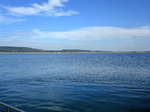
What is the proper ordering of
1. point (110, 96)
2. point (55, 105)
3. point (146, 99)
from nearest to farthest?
point (55, 105) < point (146, 99) < point (110, 96)

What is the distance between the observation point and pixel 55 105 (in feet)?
39.7

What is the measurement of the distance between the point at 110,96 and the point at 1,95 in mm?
9299

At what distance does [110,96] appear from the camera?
1441cm

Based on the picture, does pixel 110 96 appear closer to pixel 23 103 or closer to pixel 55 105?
pixel 55 105

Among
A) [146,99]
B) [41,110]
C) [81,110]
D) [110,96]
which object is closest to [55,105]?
[41,110]

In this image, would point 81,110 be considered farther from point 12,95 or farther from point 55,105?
point 12,95

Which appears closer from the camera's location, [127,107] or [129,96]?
[127,107]

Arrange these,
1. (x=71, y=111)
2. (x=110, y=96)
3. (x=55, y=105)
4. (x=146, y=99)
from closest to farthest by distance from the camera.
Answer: (x=71, y=111) → (x=55, y=105) → (x=146, y=99) → (x=110, y=96)

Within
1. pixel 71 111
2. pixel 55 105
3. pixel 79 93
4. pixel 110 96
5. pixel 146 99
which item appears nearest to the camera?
pixel 71 111

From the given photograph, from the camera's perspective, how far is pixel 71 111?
11.0 meters

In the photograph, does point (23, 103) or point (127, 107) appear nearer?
point (127, 107)

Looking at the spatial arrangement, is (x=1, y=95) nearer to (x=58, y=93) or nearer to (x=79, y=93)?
(x=58, y=93)

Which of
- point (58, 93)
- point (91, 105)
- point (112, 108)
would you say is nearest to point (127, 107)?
point (112, 108)

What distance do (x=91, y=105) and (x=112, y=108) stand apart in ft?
4.82
